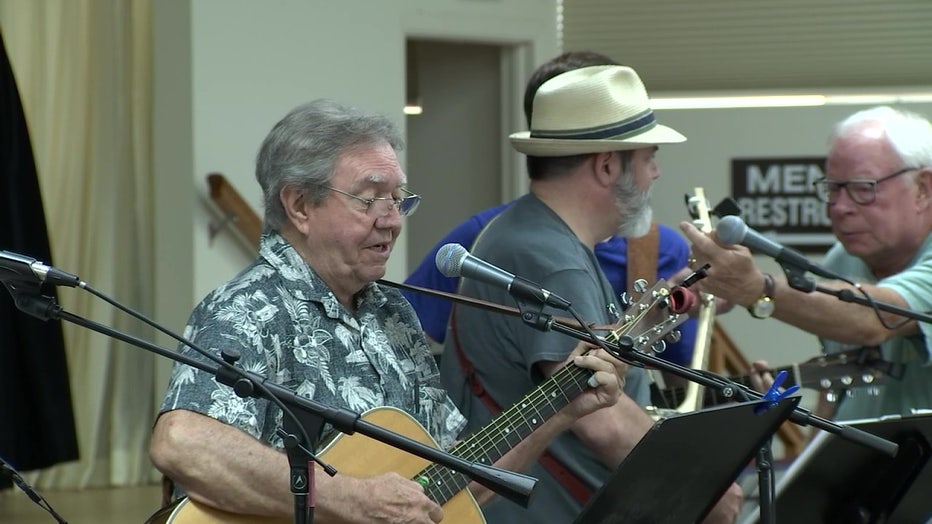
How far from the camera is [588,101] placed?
3057 mm

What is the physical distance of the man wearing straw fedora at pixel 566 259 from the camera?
111 inches

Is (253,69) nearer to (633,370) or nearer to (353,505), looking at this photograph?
(633,370)

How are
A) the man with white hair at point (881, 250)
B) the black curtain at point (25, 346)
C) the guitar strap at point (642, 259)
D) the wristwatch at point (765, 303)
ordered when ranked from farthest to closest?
the black curtain at point (25, 346) → the guitar strap at point (642, 259) → the man with white hair at point (881, 250) → the wristwatch at point (765, 303)

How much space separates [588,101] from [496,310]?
632mm

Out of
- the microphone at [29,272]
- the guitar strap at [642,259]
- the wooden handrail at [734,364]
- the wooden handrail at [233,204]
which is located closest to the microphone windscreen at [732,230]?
the guitar strap at [642,259]

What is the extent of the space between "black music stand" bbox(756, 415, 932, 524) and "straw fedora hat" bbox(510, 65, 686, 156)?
77 centimetres

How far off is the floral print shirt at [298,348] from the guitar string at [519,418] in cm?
11

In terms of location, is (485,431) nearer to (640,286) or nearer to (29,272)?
(640,286)

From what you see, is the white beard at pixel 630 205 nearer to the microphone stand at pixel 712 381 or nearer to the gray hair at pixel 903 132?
the microphone stand at pixel 712 381

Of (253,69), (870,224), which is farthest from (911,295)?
(253,69)

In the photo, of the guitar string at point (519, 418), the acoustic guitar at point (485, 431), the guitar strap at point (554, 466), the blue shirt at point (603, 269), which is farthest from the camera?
the blue shirt at point (603, 269)

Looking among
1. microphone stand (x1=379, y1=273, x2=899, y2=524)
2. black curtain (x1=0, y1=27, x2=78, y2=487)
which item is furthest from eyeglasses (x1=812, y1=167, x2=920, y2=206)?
black curtain (x1=0, y1=27, x2=78, y2=487)

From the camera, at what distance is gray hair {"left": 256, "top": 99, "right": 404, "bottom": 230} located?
8.24 feet

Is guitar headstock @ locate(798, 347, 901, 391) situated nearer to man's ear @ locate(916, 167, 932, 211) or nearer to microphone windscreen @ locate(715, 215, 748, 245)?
man's ear @ locate(916, 167, 932, 211)
